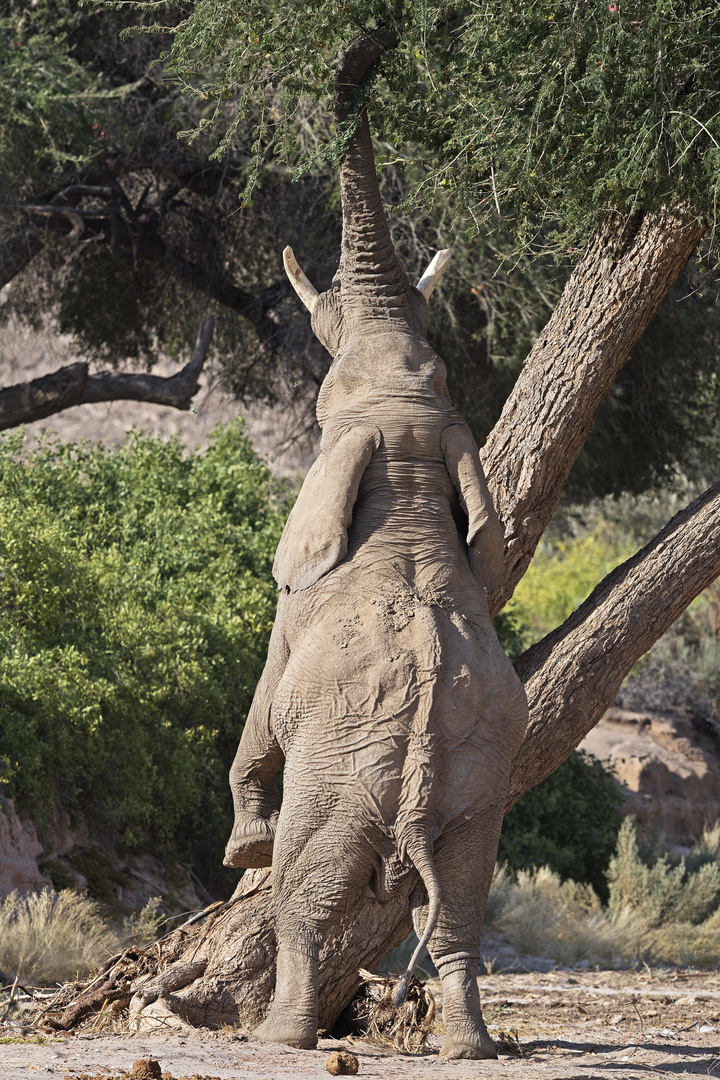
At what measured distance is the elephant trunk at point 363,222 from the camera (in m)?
4.40

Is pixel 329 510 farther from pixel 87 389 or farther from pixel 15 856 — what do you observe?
pixel 87 389

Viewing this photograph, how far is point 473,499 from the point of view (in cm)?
425

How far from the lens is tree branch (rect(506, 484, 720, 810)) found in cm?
561

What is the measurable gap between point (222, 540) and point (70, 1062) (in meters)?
6.84

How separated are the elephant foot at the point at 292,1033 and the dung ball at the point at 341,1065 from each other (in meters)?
0.32

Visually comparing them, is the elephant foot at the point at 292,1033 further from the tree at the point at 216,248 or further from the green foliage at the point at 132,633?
the tree at the point at 216,248

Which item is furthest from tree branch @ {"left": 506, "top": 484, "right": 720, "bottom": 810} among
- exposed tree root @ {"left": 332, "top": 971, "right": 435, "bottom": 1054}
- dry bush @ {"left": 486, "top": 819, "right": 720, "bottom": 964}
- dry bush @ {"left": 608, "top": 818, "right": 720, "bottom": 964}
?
dry bush @ {"left": 608, "top": 818, "right": 720, "bottom": 964}

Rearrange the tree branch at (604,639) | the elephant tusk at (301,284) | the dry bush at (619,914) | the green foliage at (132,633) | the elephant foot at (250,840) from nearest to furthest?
the elephant foot at (250,840) → the elephant tusk at (301,284) → the tree branch at (604,639) → the green foliage at (132,633) → the dry bush at (619,914)

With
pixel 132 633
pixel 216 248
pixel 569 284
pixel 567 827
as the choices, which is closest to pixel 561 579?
pixel 567 827

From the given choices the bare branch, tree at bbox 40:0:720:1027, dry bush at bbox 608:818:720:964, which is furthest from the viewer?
the bare branch

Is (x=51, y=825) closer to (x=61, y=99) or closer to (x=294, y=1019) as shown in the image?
(x=294, y=1019)

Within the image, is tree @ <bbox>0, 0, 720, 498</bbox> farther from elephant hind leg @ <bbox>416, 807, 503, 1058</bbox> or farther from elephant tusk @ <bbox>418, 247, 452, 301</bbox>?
elephant hind leg @ <bbox>416, 807, 503, 1058</bbox>

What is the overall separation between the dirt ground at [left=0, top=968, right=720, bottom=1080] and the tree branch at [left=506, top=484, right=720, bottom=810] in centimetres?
124

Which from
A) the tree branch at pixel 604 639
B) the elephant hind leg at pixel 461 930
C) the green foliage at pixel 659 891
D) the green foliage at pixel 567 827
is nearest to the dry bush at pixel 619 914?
the green foliage at pixel 659 891
